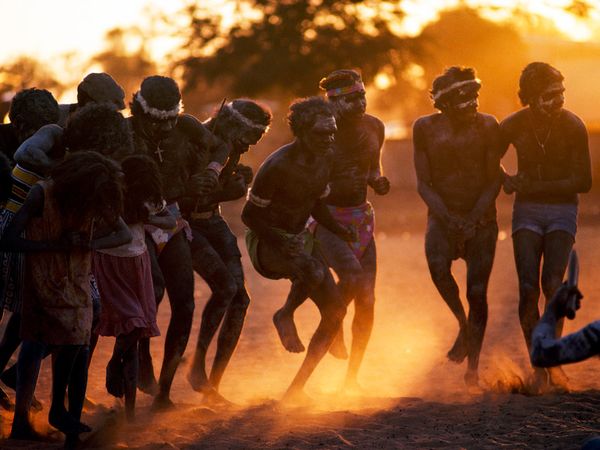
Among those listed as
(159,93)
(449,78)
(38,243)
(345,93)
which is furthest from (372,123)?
(38,243)

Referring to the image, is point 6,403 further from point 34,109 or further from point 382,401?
point 382,401

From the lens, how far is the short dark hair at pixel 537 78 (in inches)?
370

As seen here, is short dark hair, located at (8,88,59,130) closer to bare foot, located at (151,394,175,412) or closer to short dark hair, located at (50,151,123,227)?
short dark hair, located at (50,151,123,227)

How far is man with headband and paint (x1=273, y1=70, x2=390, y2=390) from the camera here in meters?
9.27

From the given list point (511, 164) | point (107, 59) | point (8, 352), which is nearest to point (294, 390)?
point (8, 352)

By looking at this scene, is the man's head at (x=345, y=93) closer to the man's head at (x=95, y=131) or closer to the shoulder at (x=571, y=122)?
the shoulder at (x=571, y=122)

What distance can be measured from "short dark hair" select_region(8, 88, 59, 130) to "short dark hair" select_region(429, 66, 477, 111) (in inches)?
119

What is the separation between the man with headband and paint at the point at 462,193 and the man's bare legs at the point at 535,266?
0.96 ft

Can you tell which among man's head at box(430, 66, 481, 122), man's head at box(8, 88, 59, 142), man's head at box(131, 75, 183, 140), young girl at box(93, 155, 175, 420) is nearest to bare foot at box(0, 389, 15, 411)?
young girl at box(93, 155, 175, 420)

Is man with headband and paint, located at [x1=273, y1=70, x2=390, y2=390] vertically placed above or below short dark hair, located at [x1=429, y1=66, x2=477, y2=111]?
below

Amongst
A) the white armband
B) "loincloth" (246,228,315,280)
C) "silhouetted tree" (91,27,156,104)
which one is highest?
"silhouetted tree" (91,27,156,104)

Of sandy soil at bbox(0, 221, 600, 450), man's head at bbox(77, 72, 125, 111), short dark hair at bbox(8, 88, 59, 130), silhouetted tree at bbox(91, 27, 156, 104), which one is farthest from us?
silhouetted tree at bbox(91, 27, 156, 104)

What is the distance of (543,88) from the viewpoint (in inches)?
373

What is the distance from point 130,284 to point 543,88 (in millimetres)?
3607
